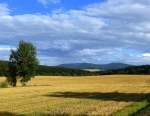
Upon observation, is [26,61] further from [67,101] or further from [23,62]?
[67,101]

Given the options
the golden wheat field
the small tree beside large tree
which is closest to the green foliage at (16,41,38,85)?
the small tree beside large tree

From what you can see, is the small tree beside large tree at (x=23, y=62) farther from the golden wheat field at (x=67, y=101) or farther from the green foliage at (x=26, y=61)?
the golden wheat field at (x=67, y=101)

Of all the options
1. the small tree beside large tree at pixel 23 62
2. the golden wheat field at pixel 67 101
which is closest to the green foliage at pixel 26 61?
the small tree beside large tree at pixel 23 62

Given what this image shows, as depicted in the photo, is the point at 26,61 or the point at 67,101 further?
the point at 26,61

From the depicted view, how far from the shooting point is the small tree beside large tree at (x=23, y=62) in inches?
3674

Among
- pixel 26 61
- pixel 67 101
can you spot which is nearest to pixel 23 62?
pixel 26 61

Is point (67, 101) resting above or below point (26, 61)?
below

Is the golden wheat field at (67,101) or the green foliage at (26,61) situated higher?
Result: the green foliage at (26,61)

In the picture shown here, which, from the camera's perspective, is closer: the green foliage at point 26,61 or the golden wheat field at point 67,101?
the golden wheat field at point 67,101

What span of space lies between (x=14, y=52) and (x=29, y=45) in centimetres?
348

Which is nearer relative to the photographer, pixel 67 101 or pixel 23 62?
pixel 67 101

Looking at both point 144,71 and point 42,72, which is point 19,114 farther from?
point 42,72

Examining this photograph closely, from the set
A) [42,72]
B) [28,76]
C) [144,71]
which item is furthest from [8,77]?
[42,72]

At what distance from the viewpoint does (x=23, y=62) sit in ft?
307
